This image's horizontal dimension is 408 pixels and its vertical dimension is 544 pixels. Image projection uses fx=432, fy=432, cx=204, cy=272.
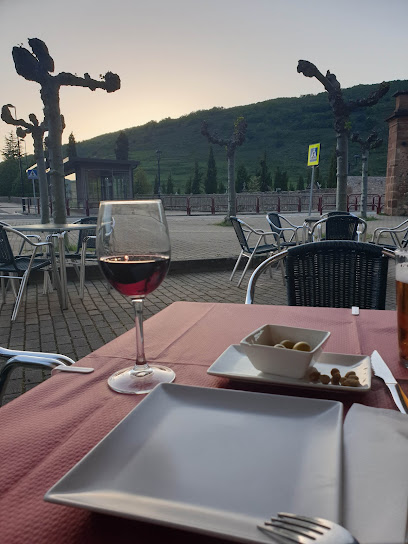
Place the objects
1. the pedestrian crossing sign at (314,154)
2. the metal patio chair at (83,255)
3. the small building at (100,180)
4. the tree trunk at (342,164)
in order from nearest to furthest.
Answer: the metal patio chair at (83,255), the pedestrian crossing sign at (314,154), the tree trunk at (342,164), the small building at (100,180)

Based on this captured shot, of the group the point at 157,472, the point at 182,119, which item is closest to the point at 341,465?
the point at 157,472

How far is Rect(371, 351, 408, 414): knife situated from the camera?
0.66 meters

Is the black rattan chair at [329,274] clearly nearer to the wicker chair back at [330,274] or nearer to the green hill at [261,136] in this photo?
the wicker chair back at [330,274]

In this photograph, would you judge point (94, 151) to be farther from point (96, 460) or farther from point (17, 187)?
point (96, 460)

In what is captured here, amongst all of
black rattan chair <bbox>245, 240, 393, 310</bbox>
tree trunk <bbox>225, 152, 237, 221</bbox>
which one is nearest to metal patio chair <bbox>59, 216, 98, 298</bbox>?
black rattan chair <bbox>245, 240, 393, 310</bbox>

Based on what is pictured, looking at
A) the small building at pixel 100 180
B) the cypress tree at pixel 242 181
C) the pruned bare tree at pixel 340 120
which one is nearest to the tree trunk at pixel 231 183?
the pruned bare tree at pixel 340 120

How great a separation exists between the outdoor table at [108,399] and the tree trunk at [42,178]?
9.67 meters

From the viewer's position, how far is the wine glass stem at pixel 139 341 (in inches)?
29.6

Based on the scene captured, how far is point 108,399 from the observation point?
2.30 ft

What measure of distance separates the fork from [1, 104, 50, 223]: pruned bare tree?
1043 centimetres

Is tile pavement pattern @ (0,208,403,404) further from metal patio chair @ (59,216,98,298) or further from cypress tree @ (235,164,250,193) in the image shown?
cypress tree @ (235,164,250,193)

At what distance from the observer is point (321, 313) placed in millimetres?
1271

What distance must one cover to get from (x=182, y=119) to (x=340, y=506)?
123838 mm

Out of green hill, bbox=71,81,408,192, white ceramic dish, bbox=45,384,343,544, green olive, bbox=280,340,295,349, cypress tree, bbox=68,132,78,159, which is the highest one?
green hill, bbox=71,81,408,192
